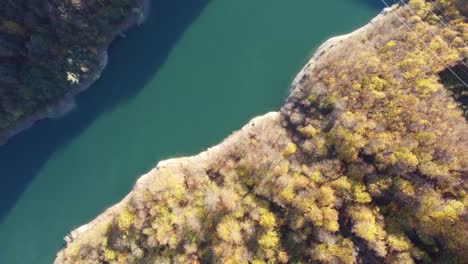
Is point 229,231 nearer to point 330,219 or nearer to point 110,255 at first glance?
point 330,219

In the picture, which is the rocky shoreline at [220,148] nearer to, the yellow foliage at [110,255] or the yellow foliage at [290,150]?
the yellow foliage at [290,150]

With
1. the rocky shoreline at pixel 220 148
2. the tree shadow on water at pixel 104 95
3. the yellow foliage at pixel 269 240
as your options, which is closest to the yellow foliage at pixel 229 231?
the yellow foliage at pixel 269 240

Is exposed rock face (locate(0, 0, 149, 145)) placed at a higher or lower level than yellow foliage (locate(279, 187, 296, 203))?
higher

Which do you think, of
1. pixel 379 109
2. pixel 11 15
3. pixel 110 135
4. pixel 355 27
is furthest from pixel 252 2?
pixel 11 15

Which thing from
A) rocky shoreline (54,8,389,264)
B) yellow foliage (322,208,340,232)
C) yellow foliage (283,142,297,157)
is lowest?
yellow foliage (322,208,340,232)

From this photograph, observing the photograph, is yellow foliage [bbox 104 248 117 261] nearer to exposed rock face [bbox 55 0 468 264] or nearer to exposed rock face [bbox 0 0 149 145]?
exposed rock face [bbox 55 0 468 264]

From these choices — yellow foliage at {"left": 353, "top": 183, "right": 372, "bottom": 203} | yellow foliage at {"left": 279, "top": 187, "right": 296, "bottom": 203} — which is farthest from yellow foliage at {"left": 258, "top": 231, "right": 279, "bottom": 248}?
yellow foliage at {"left": 353, "top": 183, "right": 372, "bottom": 203}
